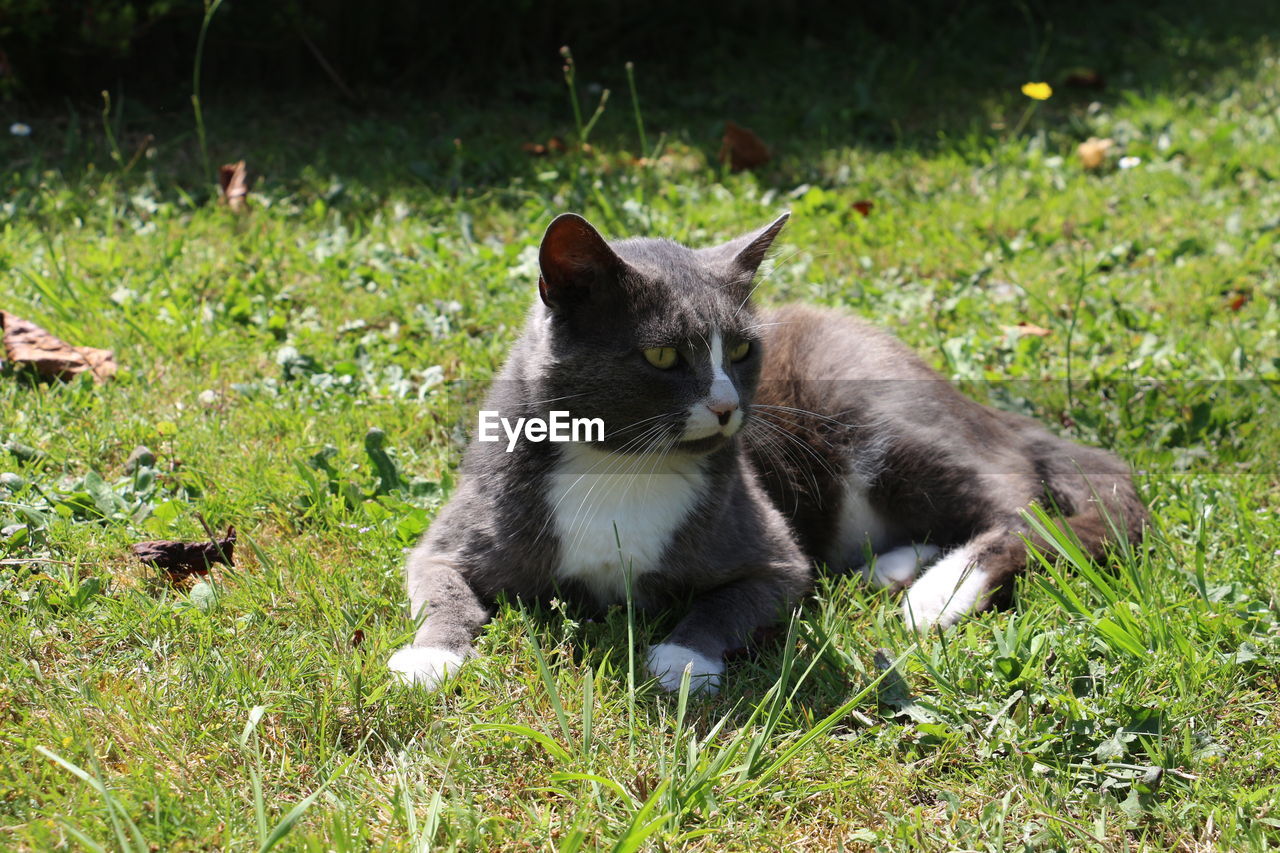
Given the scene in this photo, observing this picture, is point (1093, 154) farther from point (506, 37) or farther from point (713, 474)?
point (713, 474)

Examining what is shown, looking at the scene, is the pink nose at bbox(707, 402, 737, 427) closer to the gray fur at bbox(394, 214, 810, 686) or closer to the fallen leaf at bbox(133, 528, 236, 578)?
the gray fur at bbox(394, 214, 810, 686)

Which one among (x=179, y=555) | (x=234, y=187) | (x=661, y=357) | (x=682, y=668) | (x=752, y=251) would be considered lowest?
(x=682, y=668)

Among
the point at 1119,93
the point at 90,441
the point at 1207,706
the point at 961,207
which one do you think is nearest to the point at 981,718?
the point at 1207,706

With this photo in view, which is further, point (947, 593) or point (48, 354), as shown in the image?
point (48, 354)

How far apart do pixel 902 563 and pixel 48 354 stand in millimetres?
2772

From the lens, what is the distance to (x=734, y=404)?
2539mm

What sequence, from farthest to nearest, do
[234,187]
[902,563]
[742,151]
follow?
1. [742,151]
2. [234,187]
3. [902,563]

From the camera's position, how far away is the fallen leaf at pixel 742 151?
548 centimetres

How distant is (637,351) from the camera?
2.55m

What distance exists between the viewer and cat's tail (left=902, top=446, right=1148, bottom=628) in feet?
9.50

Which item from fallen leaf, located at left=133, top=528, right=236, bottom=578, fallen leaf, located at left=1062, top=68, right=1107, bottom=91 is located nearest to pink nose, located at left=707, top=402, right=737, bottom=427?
fallen leaf, located at left=133, top=528, right=236, bottom=578

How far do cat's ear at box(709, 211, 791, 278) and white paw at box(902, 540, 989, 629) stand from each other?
3.17 feet

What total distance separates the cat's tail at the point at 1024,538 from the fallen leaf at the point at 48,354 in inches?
105

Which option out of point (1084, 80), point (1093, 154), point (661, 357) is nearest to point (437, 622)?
point (661, 357)
